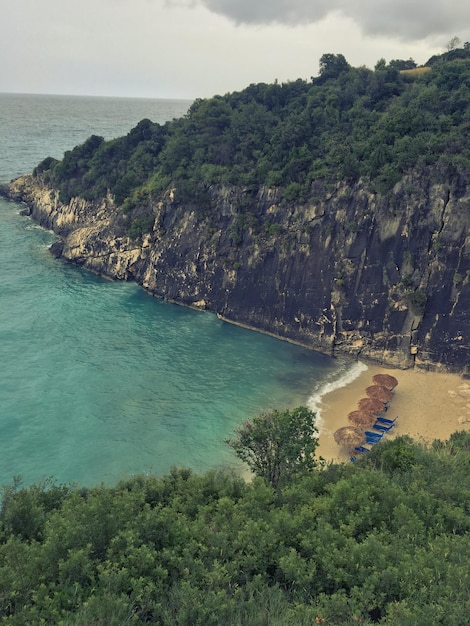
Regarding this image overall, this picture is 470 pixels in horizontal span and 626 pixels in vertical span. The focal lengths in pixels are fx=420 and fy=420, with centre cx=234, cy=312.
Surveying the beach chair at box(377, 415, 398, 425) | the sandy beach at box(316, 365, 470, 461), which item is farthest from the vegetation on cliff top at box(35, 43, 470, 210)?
the beach chair at box(377, 415, 398, 425)

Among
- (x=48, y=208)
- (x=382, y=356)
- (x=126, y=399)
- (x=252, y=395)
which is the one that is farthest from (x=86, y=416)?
(x=48, y=208)

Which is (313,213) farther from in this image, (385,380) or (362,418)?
(362,418)

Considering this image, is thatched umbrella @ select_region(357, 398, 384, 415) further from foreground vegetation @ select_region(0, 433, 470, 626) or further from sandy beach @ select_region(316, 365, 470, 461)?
foreground vegetation @ select_region(0, 433, 470, 626)

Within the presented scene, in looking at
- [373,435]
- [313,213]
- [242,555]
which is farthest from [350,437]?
[313,213]

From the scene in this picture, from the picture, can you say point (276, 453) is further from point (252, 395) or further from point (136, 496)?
point (252, 395)

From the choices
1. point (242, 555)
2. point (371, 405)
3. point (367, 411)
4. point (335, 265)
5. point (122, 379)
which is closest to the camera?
point (242, 555)

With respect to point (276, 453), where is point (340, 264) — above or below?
above
